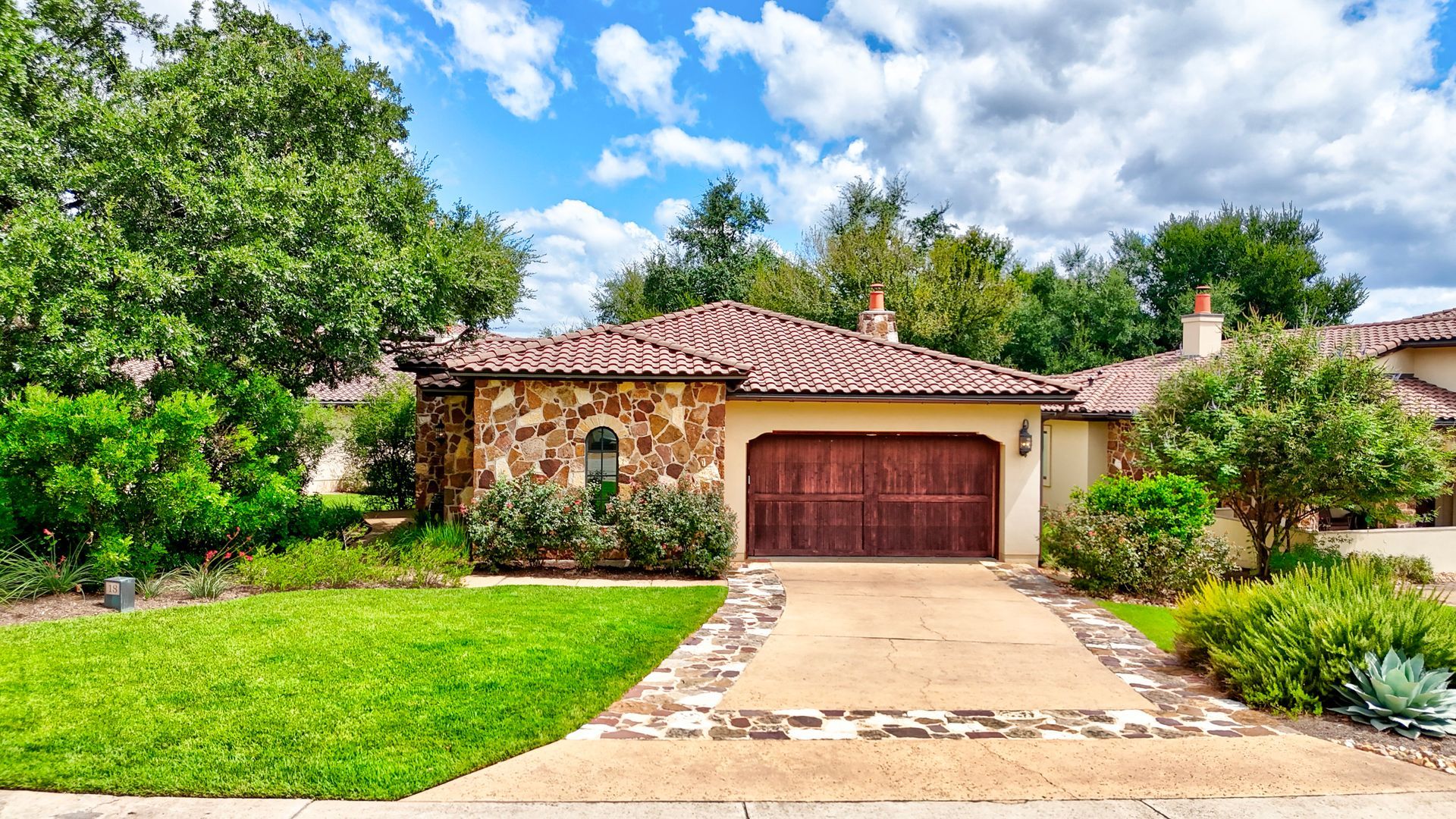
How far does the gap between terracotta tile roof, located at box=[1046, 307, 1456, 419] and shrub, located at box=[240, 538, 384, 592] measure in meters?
11.6

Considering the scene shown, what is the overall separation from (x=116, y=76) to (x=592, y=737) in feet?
51.4

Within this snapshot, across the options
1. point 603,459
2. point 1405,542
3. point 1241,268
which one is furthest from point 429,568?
point 1241,268

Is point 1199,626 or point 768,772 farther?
point 1199,626

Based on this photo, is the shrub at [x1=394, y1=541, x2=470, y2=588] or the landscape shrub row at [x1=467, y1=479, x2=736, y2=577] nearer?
the shrub at [x1=394, y1=541, x2=470, y2=588]

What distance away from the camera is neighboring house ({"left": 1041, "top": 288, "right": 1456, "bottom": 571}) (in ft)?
46.8

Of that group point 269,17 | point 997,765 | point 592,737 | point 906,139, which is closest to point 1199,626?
point 997,765

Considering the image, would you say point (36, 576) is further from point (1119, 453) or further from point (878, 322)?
point (1119, 453)

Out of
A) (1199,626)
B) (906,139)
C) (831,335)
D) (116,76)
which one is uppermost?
(906,139)

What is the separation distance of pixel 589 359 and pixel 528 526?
277cm

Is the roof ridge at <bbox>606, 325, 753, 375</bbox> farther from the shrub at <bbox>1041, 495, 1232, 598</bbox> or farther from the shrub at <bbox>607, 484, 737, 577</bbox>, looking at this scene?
the shrub at <bbox>1041, 495, 1232, 598</bbox>

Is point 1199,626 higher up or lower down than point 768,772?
higher up

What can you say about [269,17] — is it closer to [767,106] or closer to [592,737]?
[767,106]

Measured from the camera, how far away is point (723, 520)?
39.3ft

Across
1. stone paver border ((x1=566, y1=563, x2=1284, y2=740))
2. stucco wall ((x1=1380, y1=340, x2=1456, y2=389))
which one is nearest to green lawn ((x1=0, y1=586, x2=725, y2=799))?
stone paver border ((x1=566, y1=563, x2=1284, y2=740))
